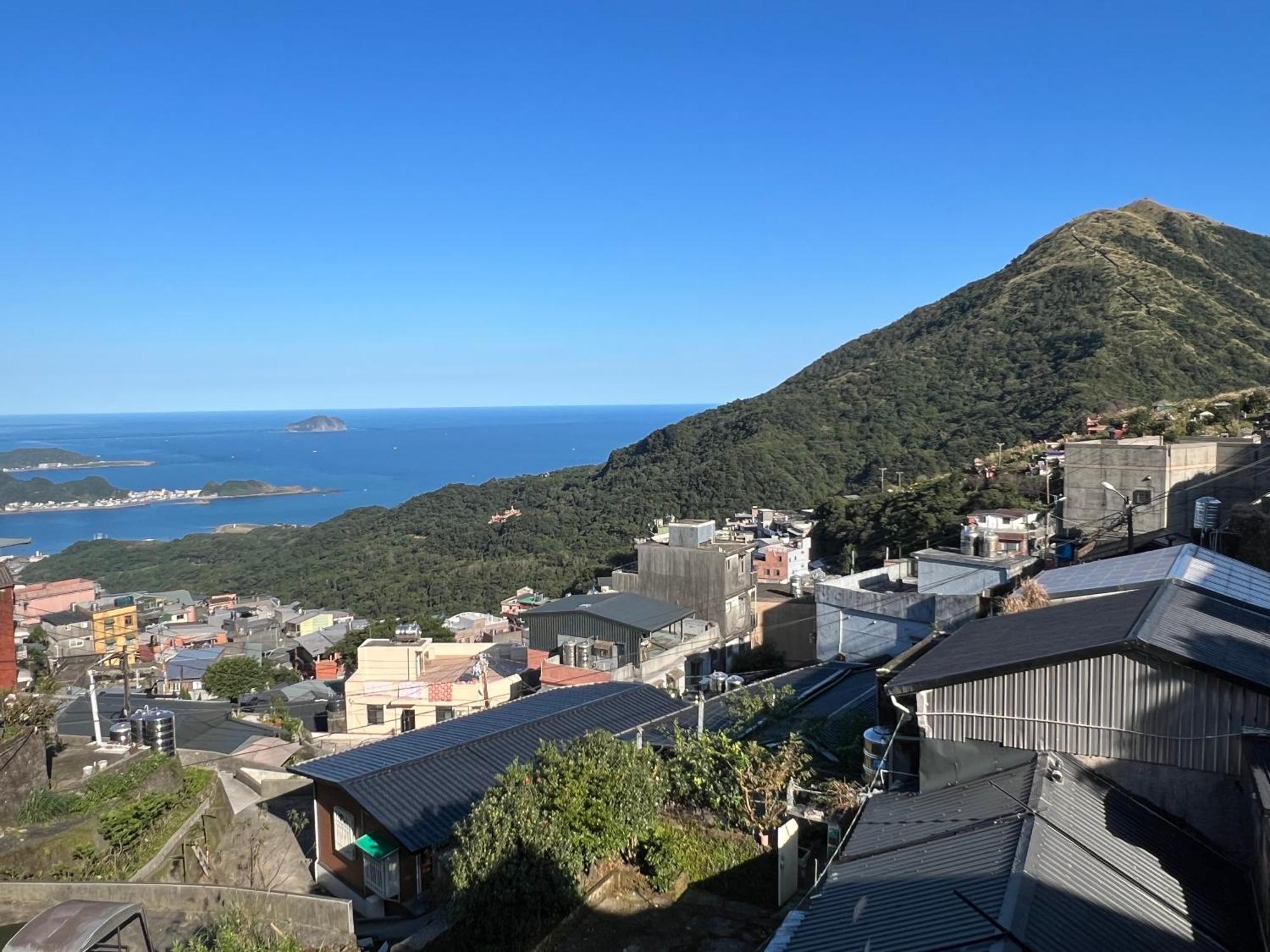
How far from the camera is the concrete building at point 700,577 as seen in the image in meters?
22.9

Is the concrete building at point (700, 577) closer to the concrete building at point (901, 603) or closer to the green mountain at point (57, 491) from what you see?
the concrete building at point (901, 603)

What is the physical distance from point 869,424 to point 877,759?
57396 millimetres

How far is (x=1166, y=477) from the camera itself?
17.5 meters

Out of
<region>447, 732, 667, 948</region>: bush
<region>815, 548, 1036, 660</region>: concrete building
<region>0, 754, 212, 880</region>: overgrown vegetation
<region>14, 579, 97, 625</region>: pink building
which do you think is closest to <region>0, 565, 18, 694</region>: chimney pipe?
<region>0, 754, 212, 880</region>: overgrown vegetation

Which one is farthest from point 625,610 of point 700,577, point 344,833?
point 344,833

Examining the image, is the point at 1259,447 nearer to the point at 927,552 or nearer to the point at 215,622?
the point at 927,552

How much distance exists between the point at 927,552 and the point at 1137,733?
9.69m

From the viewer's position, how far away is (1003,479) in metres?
32.6

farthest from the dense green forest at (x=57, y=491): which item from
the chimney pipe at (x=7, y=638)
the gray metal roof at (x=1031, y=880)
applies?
the gray metal roof at (x=1031, y=880)

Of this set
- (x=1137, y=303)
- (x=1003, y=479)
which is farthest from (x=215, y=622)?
(x=1137, y=303)

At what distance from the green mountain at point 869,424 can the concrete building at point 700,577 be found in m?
15.2

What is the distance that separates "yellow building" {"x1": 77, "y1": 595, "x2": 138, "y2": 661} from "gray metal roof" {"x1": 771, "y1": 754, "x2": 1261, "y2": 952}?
109ft

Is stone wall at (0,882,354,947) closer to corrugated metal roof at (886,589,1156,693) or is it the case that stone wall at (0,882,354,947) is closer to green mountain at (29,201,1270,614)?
corrugated metal roof at (886,589,1156,693)

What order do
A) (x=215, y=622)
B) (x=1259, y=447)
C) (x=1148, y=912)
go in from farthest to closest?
(x=215, y=622) → (x=1259, y=447) → (x=1148, y=912)
